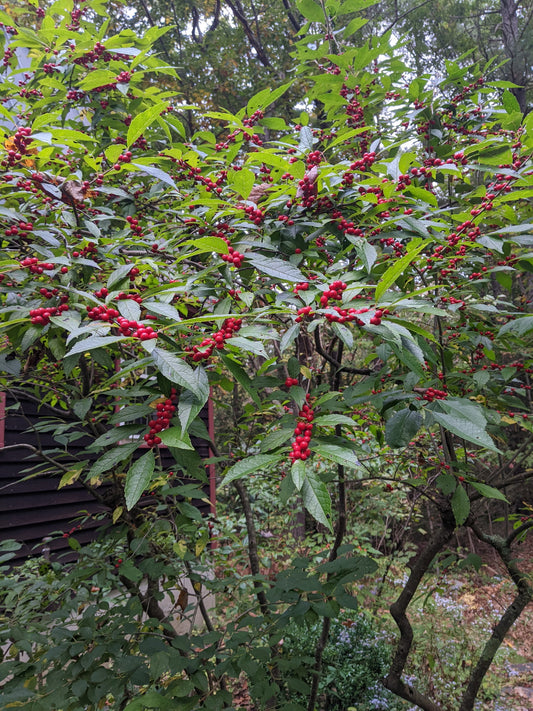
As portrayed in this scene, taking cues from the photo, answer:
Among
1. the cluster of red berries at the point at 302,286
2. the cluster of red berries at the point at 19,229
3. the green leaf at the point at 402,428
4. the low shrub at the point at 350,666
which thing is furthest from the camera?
the low shrub at the point at 350,666

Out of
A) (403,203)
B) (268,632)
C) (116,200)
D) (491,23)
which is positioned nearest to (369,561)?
(268,632)

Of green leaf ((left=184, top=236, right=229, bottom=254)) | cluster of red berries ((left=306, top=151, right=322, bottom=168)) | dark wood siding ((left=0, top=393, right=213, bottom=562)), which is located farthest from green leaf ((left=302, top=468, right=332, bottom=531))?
dark wood siding ((left=0, top=393, right=213, bottom=562))

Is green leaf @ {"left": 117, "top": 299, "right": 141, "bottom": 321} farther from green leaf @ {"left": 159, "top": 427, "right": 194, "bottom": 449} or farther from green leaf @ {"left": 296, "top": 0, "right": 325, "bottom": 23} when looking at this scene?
green leaf @ {"left": 296, "top": 0, "right": 325, "bottom": 23}

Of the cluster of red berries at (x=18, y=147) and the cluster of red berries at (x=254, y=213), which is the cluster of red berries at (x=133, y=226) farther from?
the cluster of red berries at (x=254, y=213)

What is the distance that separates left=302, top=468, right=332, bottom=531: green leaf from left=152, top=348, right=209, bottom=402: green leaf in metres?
0.29

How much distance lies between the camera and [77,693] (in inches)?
58.5

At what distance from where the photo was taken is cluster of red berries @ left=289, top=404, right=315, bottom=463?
995mm

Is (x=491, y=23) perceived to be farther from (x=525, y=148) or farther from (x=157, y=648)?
(x=157, y=648)

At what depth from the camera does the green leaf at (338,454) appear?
89 centimetres

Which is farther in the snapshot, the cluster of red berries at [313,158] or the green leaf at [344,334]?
the cluster of red berries at [313,158]

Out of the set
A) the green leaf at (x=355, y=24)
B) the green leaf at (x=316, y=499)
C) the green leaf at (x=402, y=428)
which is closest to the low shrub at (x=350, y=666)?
the green leaf at (x=402, y=428)

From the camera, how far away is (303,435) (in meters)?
1.09

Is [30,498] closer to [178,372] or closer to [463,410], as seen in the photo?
[178,372]

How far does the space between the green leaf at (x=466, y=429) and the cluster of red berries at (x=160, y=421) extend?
0.67 meters
